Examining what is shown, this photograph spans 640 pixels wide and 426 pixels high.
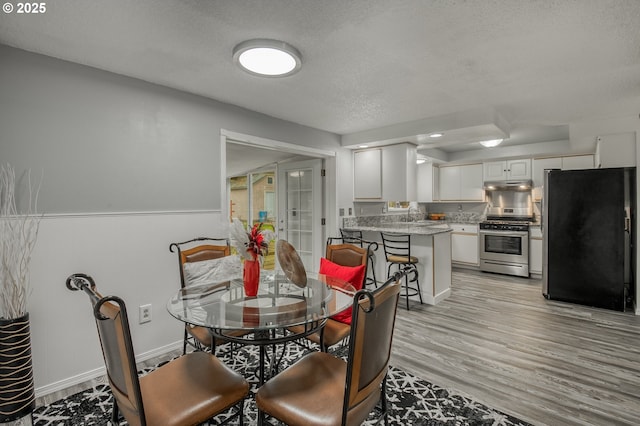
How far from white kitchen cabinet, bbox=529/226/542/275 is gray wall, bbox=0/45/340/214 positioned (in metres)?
5.13

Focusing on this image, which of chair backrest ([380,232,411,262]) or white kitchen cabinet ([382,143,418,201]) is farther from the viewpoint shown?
white kitchen cabinet ([382,143,418,201])

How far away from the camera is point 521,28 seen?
1.80m

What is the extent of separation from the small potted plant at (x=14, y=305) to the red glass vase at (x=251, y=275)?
1338 mm

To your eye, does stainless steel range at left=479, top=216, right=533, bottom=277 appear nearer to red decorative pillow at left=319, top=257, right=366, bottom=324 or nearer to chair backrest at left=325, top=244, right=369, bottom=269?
chair backrest at left=325, top=244, right=369, bottom=269

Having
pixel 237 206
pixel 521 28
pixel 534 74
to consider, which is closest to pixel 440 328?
pixel 534 74

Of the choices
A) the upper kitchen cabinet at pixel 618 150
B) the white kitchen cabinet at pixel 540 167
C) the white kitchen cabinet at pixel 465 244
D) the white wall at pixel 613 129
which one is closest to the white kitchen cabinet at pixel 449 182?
the white kitchen cabinet at pixel 465 244

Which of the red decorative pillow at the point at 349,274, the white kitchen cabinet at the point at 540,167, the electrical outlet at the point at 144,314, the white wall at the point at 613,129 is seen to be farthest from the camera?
the white kitchen cabinet at the point at 540,167

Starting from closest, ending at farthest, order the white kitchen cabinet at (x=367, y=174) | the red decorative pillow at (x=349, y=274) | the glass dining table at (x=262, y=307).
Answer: the glass dining table at (x=262, y=307) → the red decorative pillow at (x=349, y=274) → the white kitchen cabinet at (x=367, y=174)

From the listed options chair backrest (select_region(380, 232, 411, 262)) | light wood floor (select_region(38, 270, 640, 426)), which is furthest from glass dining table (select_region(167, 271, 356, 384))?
chair backrest (select_region(380, 232, 411, 262))

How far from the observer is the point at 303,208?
4879mm

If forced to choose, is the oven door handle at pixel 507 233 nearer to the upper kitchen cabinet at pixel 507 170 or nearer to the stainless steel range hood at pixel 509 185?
the stainless steel range hood at pixel 509 185

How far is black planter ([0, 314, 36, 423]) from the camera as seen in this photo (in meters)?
1.81

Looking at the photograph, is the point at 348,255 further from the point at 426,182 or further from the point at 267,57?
the point at 426,182

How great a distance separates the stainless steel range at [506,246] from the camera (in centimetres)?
526
